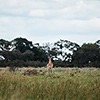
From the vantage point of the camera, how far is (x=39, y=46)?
4928 centimetres

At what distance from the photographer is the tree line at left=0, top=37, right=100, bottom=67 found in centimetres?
4209

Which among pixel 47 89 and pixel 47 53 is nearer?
pixel 47 89

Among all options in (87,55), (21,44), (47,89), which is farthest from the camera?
(21,44)

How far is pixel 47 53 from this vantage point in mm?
48438

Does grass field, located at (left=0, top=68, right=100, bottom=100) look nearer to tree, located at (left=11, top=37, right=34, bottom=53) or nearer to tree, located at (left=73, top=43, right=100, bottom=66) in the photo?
tree, located at (left=73, top=43, right=100, bottom=66)

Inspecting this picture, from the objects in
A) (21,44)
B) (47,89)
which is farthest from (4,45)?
(47,89)

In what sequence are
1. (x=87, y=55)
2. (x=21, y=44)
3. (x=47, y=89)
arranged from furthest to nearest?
Answer: 1. (x=21, y=44)
2. (x=87, y=55)
3. (x=47, y=89)

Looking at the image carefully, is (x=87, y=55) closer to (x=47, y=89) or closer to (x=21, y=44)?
(x=21, y=44)

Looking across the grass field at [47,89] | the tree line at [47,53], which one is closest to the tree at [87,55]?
the tree line at [47,53]

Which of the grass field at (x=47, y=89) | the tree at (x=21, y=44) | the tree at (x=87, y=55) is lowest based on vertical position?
the grass field at (x=47, y=89)

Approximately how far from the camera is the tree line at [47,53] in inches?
1657

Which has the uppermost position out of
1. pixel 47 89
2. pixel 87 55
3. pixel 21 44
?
pixel 21 44

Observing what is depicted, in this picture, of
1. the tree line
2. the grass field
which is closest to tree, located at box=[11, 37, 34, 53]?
the tree line

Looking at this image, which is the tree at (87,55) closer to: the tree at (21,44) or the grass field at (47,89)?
the tree at (21,44)
